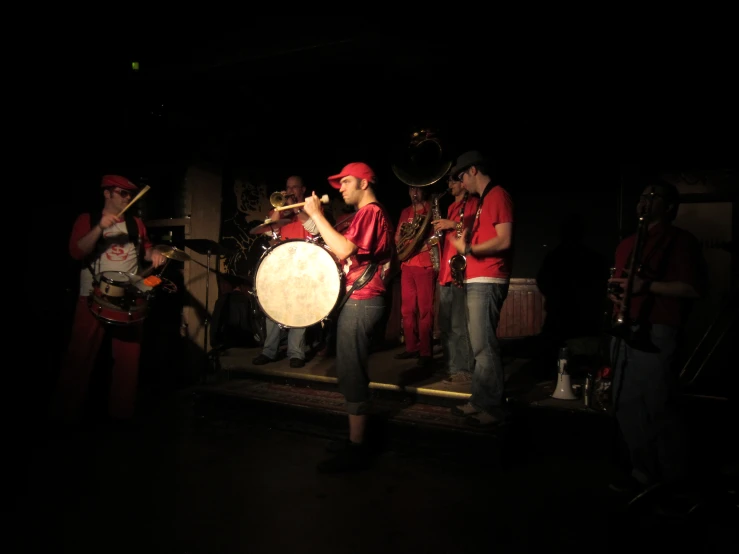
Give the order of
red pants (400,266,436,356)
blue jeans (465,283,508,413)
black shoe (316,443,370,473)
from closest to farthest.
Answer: black shoe (316,443,370,473) → blue jeans (465,283,508,413) → red pants (400,266,436,356)

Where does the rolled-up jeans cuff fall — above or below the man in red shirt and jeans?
below

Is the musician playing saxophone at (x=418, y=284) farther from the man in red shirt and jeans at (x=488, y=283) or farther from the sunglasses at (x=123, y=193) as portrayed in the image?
the sunglasses at (x=123, y=193)

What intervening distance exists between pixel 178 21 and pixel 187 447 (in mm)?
4877

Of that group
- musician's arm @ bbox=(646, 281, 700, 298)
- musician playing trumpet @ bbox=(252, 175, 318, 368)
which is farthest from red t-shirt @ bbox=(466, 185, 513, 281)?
musician playing trumpet @ bbox=(252, 175, 318, 368)

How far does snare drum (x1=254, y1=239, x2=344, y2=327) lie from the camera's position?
400 cm

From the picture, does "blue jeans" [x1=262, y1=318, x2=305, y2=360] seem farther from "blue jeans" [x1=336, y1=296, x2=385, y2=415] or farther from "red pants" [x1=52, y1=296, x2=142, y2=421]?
"blue jeans" [x1=336, y1=296, x2=385, y2=415]

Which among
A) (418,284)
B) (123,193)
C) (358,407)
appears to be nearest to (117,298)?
(123,193)

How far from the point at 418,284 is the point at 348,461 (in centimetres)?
292

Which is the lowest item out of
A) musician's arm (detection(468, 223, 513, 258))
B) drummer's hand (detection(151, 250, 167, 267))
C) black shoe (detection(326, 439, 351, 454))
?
black shoe (detection(326, 439, 351, 454))

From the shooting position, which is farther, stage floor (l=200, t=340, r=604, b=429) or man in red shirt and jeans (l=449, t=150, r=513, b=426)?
stage floor (l=200, t=340, r=604, b=429)

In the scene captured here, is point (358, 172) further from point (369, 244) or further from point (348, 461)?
point (348, 461)

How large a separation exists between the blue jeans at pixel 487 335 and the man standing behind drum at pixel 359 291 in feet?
2.66

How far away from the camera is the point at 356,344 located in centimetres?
395

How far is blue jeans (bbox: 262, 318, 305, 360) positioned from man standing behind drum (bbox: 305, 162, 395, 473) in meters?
2.29
